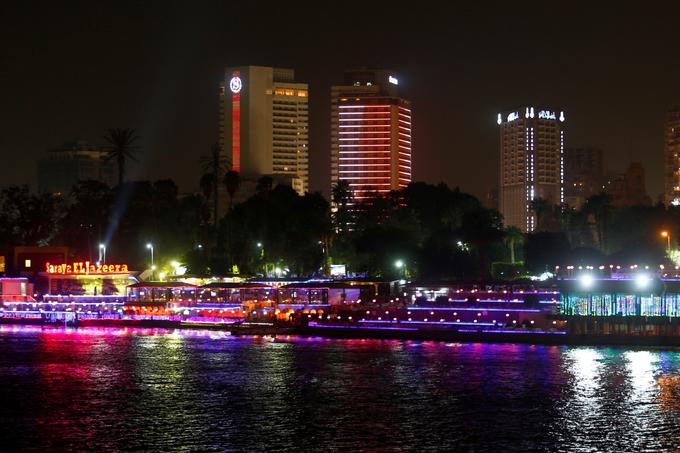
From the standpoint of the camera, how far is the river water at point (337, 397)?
5706cm

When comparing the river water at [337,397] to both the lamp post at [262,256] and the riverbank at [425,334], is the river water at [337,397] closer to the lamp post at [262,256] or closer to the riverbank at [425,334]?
the riverbank at [425,334]

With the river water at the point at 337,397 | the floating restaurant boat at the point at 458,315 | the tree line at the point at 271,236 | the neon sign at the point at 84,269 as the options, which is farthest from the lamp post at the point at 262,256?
the river water at the point at 337,397

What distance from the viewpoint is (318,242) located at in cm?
15462

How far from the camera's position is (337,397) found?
69.0 meters

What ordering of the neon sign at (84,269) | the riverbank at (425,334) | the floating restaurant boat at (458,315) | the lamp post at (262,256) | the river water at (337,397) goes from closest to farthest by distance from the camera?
the river water at (337,397)
the riverbank at (425,334)
the floating restaurant boat at (458,315)
the neon sign at (84,269)
the lamp post at (262,256)

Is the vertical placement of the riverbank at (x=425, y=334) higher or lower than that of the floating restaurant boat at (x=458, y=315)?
lower

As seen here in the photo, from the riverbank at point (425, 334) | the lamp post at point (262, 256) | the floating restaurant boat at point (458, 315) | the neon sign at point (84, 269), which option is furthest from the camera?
the lamp post at point (262, 256)

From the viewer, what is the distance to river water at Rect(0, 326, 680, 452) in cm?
5706

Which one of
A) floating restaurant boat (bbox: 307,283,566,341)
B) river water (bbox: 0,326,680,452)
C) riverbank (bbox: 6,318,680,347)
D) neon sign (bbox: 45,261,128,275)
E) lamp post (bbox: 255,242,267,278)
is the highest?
lamp post (bbox: 255,242,267,278)

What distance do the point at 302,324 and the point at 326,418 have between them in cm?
5083

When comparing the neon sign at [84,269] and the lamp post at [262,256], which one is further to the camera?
the lamp post at [262,256]

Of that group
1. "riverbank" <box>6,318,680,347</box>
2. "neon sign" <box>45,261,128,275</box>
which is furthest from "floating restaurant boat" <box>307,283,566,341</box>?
"neon sign" <box>45,261,128,275</box>

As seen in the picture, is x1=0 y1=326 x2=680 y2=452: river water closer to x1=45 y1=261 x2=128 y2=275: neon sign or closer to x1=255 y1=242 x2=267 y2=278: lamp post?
x1=45 y1=261 x2=128 y2=275: neon sign

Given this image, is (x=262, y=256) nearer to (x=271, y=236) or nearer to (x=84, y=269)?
(x=271, y=236)
